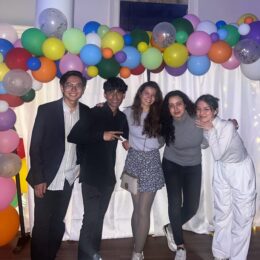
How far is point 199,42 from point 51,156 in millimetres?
1443

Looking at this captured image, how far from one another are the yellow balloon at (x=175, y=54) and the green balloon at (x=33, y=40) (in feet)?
3.20

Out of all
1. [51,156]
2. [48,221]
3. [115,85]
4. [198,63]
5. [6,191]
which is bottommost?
[48,221]

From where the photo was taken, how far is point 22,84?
2469 mm

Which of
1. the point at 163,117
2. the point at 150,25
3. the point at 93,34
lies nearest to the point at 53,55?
the point at 93,34

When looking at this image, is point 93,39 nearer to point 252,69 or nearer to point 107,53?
point 107,53

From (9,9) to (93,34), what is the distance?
1.22 m

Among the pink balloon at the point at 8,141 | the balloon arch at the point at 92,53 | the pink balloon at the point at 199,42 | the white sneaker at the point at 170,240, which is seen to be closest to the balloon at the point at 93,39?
the balloon arch at the point at 92,53

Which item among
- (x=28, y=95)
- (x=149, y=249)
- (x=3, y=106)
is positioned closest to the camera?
(x=3, y=106)

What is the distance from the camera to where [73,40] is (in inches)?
100

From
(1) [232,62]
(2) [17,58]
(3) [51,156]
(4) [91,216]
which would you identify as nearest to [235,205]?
(4) [91,216]

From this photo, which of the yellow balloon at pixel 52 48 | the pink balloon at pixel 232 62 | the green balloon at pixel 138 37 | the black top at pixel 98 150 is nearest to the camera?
the black top at pixel 98 150

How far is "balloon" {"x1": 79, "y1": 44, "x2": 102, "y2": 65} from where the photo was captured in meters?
2.54

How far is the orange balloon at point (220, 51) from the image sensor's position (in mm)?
2668

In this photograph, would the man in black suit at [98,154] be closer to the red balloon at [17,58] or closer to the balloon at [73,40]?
the balloon at [73,40]
